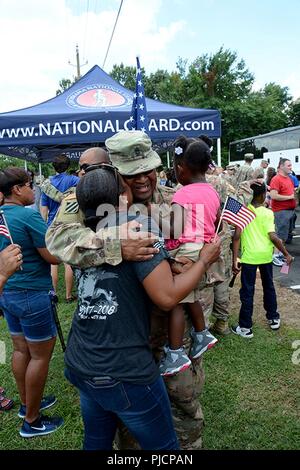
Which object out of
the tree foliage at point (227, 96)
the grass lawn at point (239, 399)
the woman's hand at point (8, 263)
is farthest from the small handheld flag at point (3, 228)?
the tree foliage at point (227, 96)

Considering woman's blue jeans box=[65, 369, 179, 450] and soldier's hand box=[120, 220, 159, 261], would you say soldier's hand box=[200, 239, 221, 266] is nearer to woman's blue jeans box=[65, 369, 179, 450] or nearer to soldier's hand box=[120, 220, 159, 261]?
soldier's hand box=[120, 220, 159, 261]

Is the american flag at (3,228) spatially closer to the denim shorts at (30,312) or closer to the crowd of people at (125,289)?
the crowd of people at (125,289)

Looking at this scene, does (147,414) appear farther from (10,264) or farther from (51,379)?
(51,379)

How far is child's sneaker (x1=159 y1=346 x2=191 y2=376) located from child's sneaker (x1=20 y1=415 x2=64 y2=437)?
143cm

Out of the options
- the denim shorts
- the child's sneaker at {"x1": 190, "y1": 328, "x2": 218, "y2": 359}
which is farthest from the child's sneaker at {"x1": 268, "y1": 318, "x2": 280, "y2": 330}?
the denim shorts

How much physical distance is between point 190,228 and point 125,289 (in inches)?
26.4

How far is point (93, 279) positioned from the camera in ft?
5.12

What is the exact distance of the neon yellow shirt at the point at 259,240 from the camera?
13.8ft

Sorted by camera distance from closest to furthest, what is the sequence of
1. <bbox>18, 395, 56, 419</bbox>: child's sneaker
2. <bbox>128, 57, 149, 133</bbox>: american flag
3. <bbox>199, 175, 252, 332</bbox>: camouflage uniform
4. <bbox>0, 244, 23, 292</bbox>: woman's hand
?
<bbox>0, 244, 23, 292</bbox>: woman's hand < <bbox>199, 175, 252, 332</bbox>: camouflage uniform < <bbox>18, 395, 56, 419</bbox>: child's sneaker < <bbox>128, 57, 149, 133</bbox>: american flag

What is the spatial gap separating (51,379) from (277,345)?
2.36 m

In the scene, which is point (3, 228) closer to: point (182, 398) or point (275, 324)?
point (182, 398)

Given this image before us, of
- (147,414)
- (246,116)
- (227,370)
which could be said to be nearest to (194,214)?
(147,414)

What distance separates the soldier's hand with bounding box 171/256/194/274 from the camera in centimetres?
184
